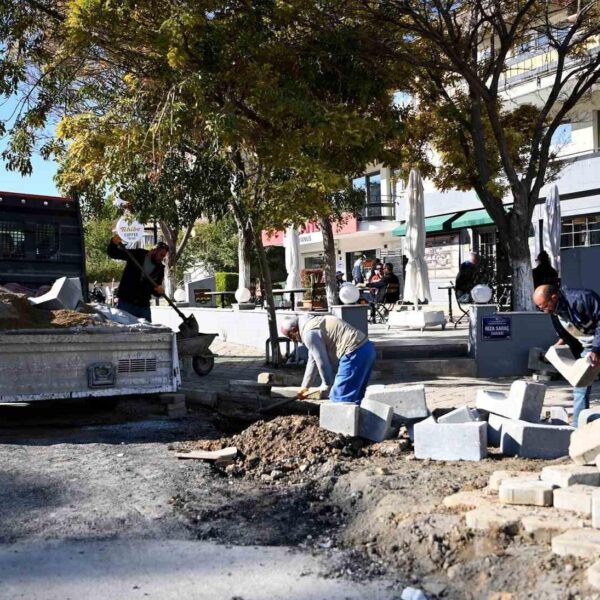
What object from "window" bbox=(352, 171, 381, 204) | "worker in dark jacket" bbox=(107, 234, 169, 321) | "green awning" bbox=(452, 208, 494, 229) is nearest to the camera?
"worker in dark jacket" bbox=(107, 234, 169, 321)

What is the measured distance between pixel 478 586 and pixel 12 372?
4.45 meters

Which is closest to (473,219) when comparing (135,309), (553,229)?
(553,229)

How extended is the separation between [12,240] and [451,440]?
599 centimetres

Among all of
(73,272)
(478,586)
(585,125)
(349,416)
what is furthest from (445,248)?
(478,586)

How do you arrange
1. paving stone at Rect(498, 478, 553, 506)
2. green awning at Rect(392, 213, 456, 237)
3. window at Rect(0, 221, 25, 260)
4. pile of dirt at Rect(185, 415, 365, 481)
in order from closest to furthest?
paving stone at Rect(498, 478, 553, 506)
pile of dirt at Rect(185, 415, 365, 481)
window at Rect(0, 221, 25, 260)
green awning at Rect(392, 213, 456, 237)

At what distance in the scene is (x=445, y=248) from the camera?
25516mm

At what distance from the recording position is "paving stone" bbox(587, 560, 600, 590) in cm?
308

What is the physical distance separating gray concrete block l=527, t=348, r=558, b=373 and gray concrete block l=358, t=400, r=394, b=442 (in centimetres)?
434

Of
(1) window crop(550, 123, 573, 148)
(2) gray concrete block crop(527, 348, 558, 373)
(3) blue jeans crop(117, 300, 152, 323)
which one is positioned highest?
(1) window crop(550, 123, 573, 148)

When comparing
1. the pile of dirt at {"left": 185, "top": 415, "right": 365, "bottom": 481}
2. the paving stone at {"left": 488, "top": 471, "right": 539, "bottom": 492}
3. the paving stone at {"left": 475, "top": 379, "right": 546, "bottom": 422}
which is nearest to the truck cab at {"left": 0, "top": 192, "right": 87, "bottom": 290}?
the pile of dirt at {"left": 185, "top": 415, "right": 365, "bottom": 481}

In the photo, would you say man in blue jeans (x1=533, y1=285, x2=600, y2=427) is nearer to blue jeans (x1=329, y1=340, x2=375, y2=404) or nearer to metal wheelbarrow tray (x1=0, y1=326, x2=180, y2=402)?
blue jeans (x1=329, y1=340, x2=375, y2=404)

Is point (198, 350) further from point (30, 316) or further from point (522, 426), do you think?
point (522, 426)

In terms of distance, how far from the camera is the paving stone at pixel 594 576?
3.08 meters

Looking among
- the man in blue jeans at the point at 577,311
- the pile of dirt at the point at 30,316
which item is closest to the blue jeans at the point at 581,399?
the man in blue jeans at the point at 577,311
